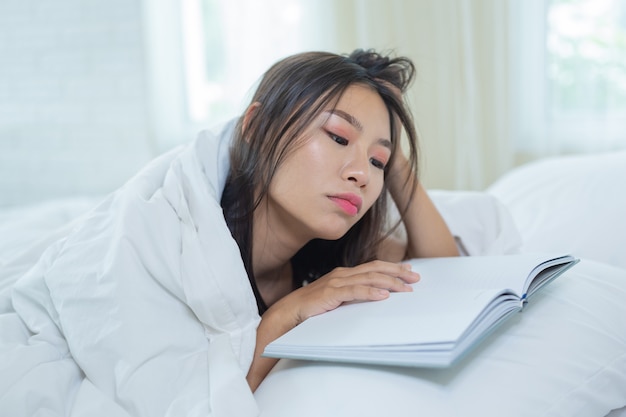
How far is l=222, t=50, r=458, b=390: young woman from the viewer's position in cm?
97

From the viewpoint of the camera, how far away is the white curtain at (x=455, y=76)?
2051 mm

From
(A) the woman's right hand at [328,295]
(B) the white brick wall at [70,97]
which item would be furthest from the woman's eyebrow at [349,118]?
(B) the white brick wall at [70,97]

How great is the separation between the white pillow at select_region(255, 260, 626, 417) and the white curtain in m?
1.25

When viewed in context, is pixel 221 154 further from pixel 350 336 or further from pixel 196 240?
pixel 350 336

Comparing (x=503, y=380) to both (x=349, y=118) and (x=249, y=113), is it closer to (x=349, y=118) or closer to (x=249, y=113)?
(x=349, y=118)

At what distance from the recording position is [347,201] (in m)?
1.04

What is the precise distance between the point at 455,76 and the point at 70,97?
1.82 m

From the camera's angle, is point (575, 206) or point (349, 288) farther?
→ point (575, 206)

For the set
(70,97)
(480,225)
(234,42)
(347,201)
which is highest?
(234,42)

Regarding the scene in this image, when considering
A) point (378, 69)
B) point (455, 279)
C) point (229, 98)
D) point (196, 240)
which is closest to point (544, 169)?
point (378, 69)

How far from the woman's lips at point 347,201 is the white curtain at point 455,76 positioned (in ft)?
3.71

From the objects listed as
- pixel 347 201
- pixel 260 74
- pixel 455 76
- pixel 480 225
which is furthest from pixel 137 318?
pixel 260 74

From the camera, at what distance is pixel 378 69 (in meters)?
1.19

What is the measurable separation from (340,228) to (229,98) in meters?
1.69
